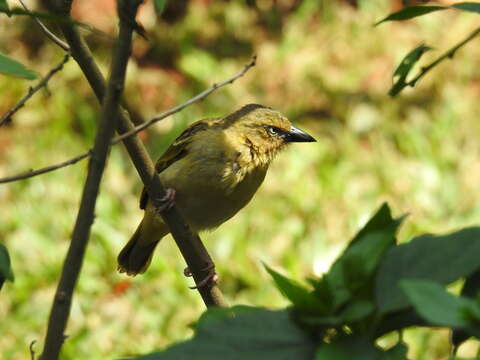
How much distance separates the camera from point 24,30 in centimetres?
707

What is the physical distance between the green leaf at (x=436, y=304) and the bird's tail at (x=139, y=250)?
306 centimetres

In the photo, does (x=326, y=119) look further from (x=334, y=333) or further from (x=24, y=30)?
(x=334, y=333)

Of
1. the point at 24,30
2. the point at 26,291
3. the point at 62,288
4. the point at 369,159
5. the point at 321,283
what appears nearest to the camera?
→ the point at 321,283

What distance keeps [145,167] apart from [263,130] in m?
2.20

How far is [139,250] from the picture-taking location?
3955 millimetres

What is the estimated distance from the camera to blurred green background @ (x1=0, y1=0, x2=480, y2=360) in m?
4.98

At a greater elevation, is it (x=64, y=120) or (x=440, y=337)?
(x=64, y=120)

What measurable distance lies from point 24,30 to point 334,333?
21.4ft

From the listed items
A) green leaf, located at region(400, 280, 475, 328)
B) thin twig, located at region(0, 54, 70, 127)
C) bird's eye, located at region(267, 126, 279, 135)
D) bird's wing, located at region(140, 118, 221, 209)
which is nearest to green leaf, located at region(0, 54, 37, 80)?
thin twig, located at region(0, 54, 70, 127)

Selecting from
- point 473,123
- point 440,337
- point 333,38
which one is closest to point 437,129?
point 473,123

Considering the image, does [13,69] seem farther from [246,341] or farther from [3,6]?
[246,341]

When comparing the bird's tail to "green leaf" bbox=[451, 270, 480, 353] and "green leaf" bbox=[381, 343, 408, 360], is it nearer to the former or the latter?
"green leaf" bbox=[451, 270, 480, 353]

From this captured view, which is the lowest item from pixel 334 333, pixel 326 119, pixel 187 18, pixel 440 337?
pixel 334 333

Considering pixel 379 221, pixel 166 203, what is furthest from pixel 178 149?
pixel 379 221
